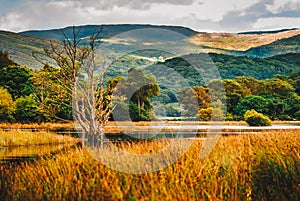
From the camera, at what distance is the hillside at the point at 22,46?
4229 inches

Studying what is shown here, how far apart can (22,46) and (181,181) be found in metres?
114

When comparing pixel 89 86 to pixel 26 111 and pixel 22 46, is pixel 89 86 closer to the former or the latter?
pixel 26 111

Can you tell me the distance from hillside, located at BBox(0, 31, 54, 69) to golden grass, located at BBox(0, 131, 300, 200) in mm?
99158

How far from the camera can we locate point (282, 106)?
151 ft

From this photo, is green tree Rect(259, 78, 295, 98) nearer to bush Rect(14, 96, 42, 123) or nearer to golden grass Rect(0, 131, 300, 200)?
bush Rect(14, 96, 42, 123)

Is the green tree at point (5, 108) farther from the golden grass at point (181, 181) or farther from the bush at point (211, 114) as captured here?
the golden grass at point (181, 181)

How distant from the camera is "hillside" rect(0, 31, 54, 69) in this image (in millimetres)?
107425

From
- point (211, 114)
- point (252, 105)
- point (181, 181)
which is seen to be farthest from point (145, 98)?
point (181, 181)

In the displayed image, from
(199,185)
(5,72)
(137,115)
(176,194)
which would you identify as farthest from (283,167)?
(5,72)

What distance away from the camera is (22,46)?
115 meters

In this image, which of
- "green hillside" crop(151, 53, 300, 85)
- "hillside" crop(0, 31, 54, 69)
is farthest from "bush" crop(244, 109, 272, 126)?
"hillside" crop(0, 31, 54, 69)

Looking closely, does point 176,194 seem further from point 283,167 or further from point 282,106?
point 282,106

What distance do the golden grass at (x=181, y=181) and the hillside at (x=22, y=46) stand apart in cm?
9916

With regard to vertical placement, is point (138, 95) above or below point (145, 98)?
above
